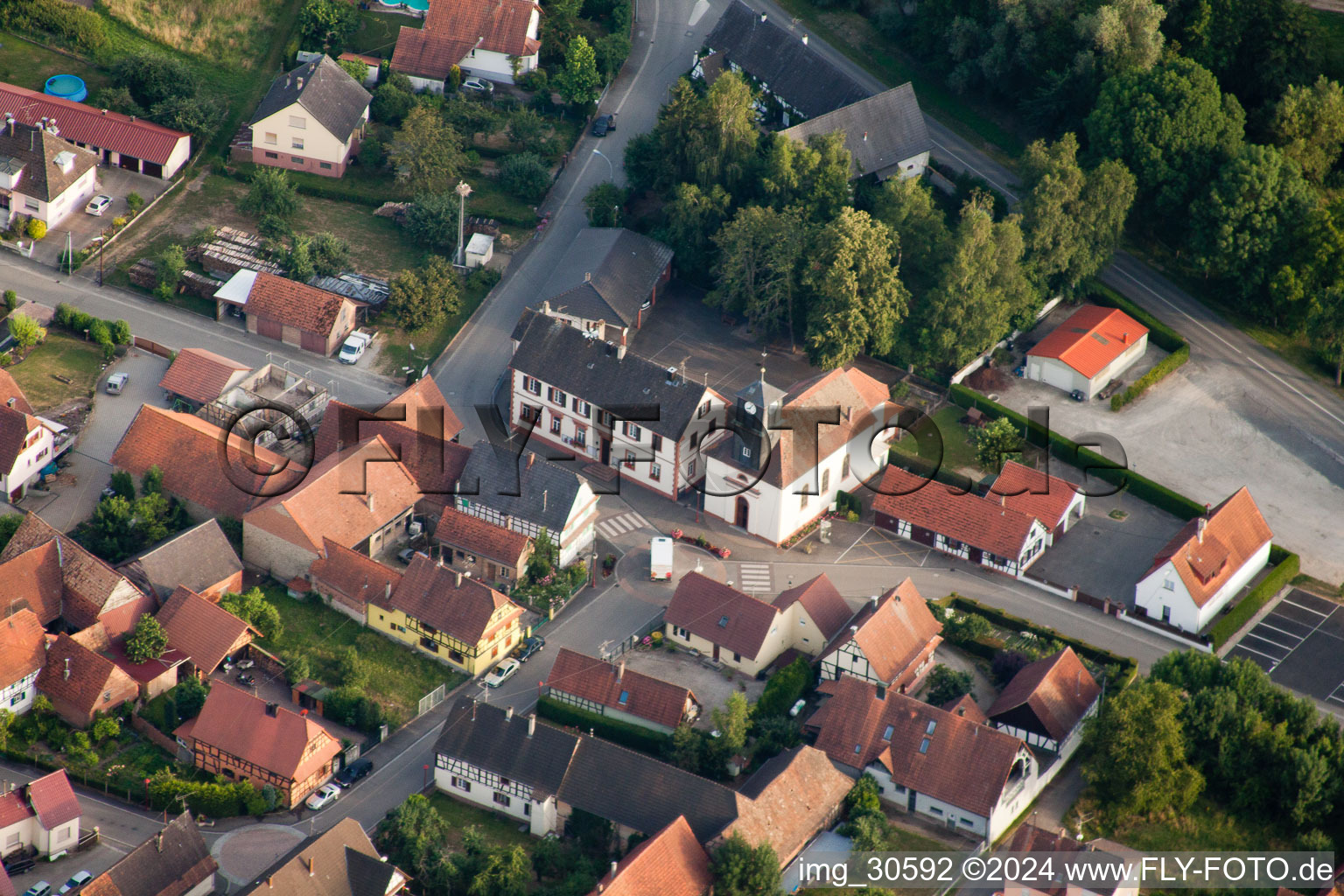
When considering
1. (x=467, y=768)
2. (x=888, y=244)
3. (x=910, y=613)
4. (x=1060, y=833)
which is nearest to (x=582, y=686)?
(x=467, y=768)

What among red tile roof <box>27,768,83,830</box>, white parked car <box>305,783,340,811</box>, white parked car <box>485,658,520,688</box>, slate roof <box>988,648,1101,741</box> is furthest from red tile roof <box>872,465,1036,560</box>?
red tile roof <box>27,768,83,830</box>

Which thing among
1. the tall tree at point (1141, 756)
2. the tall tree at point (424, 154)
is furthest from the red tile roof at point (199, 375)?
the tall tree at point (1141, 756)

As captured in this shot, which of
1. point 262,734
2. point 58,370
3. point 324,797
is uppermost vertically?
point 262,734

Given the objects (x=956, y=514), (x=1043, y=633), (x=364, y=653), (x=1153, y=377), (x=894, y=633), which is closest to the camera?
(x=894, y=633)

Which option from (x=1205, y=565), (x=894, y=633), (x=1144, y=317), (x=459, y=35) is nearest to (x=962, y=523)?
(x=894, y=633)

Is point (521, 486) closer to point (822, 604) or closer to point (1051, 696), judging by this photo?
point (822, 604)

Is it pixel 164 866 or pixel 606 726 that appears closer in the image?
pixel 164 866

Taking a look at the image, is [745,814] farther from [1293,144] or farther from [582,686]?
[1293,144]
